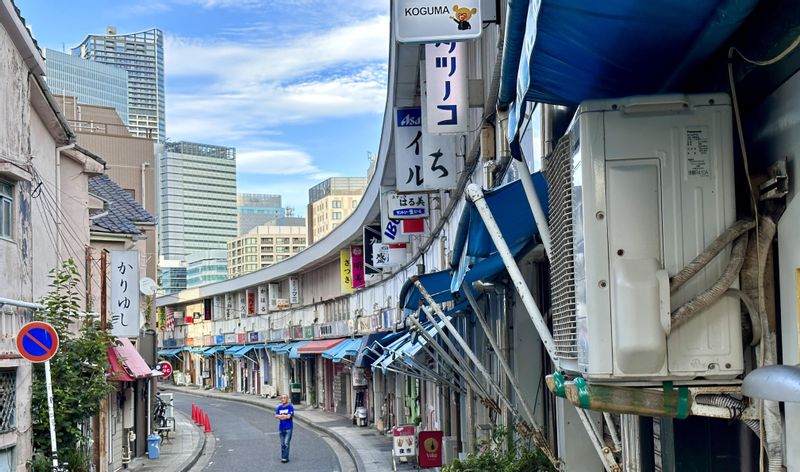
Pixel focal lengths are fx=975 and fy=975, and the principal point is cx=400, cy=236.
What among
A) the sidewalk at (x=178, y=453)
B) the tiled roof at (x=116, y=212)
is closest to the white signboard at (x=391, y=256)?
the tiled roof at (x=116, y=212)

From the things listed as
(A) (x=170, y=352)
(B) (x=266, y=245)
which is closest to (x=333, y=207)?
(B) (x=266, y=245)

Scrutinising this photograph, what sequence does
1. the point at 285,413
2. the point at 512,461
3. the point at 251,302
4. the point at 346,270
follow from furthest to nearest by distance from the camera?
the point at 251,302 → the point at 346,270 → the point at 285,413 → the point at 512,461

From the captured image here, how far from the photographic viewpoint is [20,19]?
46.0 feet

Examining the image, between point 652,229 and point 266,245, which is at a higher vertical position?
point 266,245

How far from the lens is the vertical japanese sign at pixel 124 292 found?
70.1 feet

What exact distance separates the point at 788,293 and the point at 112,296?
19.3 metres

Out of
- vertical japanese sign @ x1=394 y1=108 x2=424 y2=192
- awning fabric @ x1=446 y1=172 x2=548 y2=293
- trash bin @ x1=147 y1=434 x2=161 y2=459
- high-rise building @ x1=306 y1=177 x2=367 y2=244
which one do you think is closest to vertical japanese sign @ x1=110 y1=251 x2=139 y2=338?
vertical japanese sign @ x1=394 y1=108 x2=424 y2=192

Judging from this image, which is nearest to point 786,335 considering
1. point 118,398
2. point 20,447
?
point 20,447

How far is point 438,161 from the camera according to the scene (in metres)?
18.1

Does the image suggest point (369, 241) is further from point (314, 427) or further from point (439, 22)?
point (439, 22)

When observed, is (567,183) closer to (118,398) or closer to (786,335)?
(786,335)

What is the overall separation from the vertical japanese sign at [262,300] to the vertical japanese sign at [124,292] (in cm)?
3851

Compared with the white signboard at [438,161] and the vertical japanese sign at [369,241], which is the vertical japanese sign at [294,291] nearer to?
the vertical japanese sign at [369,241]

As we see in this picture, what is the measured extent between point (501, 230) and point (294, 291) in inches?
1862
